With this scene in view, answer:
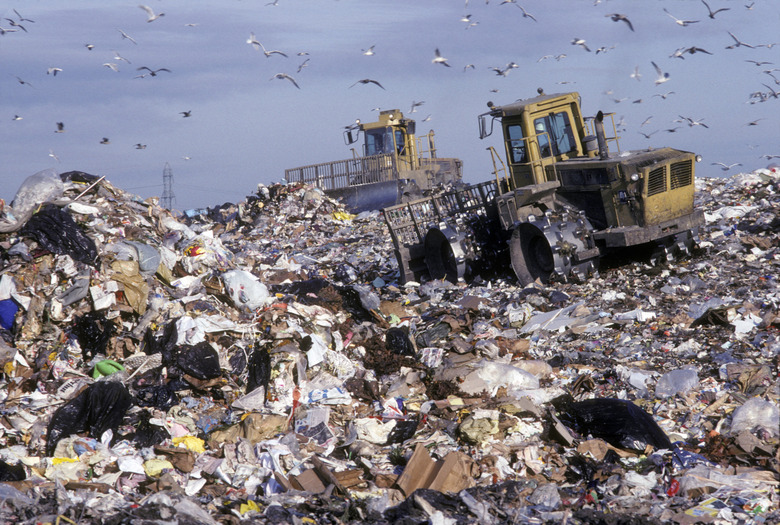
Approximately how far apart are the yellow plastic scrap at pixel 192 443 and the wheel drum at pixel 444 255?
5.49m

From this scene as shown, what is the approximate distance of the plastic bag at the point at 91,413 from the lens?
5402 mm

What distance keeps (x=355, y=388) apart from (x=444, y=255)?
474 centimetres

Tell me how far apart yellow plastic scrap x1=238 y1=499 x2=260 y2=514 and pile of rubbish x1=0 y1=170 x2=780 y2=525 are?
15 mm

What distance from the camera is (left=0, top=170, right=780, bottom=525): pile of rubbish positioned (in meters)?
4.34

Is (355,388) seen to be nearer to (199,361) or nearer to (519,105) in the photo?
(199,361)

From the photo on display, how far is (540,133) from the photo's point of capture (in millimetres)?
10016

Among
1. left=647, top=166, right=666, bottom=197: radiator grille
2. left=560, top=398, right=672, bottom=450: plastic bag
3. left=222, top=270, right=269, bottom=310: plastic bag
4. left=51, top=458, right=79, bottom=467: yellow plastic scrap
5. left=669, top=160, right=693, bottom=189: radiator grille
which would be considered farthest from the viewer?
left=669, top=160, right=693, bottom=189: radiator grille

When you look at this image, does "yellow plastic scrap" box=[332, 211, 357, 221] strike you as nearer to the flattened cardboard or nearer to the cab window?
the cab window

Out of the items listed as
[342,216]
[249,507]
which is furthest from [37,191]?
[342,216]

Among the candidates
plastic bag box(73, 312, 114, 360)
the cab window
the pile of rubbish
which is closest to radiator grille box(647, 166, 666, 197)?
the pile of rubbish

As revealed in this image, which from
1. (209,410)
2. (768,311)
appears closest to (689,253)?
(768,311)

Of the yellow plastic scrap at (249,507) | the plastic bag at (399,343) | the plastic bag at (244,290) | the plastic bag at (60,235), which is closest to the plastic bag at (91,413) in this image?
the yellow plastic scrap at (249,507)

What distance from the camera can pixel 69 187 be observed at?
8.44 metres

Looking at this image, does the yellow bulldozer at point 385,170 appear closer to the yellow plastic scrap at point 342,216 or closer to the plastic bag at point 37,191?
the yellow plastic scrap at point 342,216
